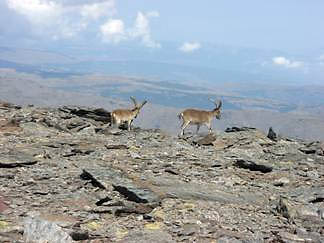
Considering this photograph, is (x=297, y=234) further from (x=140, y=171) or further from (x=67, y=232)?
(x=140, y=171)

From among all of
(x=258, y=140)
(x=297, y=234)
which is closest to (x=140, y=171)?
(x=297, y=234)

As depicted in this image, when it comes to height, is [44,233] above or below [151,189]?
below

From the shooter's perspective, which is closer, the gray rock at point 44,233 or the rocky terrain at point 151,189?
the gray rock at point 44,233

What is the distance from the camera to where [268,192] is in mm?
18844

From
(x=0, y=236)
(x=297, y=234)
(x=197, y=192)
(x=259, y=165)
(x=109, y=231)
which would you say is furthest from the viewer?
(x=259, y=165)

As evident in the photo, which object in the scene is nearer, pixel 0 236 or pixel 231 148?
pixel 0 236

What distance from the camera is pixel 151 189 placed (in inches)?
641

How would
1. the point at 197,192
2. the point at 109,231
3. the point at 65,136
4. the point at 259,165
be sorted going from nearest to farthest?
the point at 109,231 < the point at 197,192 < the point at 259,165 < the point at 65,136

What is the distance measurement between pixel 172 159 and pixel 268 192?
5.23 m

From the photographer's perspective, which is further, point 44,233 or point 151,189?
point 151,189

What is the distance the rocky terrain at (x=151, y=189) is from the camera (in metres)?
13.2

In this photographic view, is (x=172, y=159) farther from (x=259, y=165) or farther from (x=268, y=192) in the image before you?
(x=268, y=192)

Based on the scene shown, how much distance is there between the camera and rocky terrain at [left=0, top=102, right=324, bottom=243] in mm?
13172

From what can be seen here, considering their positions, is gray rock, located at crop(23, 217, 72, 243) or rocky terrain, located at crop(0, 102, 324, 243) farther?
rocky terrain, located at crop(0, 102, 324, 243)
